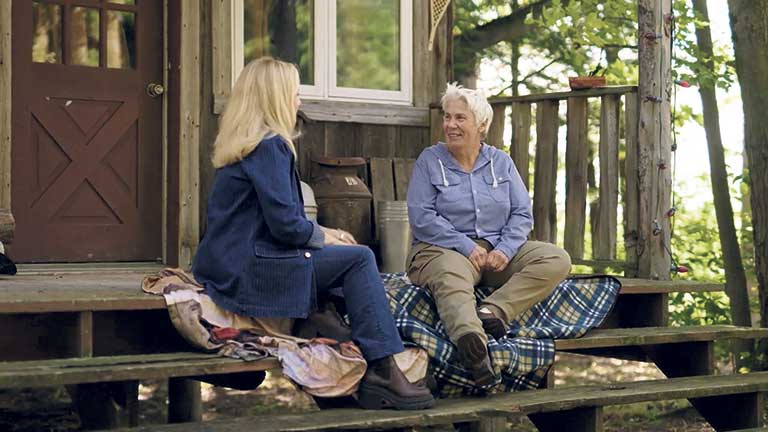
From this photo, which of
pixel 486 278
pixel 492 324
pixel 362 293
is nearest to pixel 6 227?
pixel 362 293

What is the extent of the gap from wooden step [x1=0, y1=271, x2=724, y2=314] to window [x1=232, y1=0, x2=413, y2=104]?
170 centimetres

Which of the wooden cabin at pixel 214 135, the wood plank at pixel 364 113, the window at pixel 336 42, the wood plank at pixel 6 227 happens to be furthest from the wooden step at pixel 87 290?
the window at pixel 336 42

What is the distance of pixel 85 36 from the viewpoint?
264 inches

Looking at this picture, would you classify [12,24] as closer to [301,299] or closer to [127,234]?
[127,234]

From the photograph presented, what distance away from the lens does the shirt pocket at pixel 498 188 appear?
5.32 metres

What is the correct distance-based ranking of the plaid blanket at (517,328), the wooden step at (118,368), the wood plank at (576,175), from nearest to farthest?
the wooden step at (118,368) → the plaid blanket at (517,328) → the wood plank at (576,175)

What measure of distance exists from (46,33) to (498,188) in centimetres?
290

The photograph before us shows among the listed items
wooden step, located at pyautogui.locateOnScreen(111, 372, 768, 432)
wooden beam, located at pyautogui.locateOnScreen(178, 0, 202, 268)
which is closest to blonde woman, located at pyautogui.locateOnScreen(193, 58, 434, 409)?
wooden step, located at pyautogui.locateOnScreen(111, 372, 768, 432)

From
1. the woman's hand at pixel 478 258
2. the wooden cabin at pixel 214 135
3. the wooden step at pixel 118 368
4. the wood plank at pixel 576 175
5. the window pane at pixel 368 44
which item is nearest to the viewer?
the wooden step at pixel 118 368

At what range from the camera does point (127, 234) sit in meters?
6.83

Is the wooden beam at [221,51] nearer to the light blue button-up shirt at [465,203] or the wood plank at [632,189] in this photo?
the light blue button-up shirt at [465,203]

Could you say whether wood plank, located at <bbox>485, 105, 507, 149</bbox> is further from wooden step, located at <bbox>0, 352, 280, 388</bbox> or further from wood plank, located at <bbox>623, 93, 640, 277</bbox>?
wooden step, located at <bbox>0, 352, 280, 388</bbox>

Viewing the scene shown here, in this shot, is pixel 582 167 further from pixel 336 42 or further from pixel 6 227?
pixel 6 227

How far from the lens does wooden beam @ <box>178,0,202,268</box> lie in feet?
22.1
